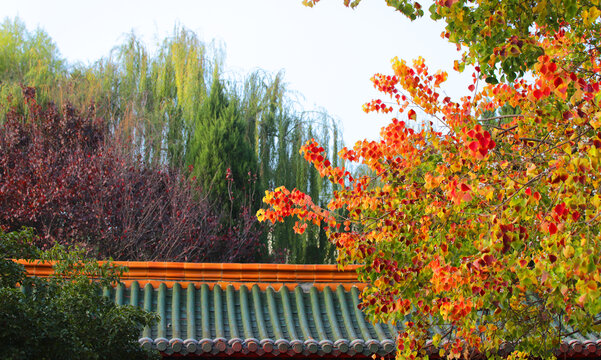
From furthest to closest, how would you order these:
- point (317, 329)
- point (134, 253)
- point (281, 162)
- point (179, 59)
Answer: point (179, 59) < point (281, 162) < point (134, 253) < point (317, 329)

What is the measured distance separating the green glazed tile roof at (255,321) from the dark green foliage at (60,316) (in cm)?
144

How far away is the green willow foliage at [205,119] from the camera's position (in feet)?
48.8

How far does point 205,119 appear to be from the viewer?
597 inches

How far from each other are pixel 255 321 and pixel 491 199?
3.37 m

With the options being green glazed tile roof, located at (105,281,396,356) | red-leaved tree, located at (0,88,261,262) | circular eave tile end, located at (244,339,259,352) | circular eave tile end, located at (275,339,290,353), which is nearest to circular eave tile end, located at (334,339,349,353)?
green glazed tile roof, located at (105,281,396,356)

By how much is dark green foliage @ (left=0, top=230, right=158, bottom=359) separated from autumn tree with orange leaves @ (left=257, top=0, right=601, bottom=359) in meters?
1.46

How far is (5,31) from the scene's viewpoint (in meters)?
21.2

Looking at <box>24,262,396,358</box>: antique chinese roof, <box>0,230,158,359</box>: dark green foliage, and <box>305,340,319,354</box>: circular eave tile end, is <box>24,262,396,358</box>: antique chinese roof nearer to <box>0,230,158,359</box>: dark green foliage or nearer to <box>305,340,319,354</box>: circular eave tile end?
<box>305,340,319,354</box>: circular eave tile end

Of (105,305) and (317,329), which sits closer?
(105,305)

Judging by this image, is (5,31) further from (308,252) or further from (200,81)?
(308,252)

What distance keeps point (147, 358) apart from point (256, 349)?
63.6 inches

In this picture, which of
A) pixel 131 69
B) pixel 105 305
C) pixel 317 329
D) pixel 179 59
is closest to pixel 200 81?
pixel 179 59

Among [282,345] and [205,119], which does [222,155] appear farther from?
[282,345]

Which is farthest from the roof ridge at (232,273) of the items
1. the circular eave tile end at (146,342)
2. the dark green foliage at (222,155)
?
the dark green foliage at (222,155)
